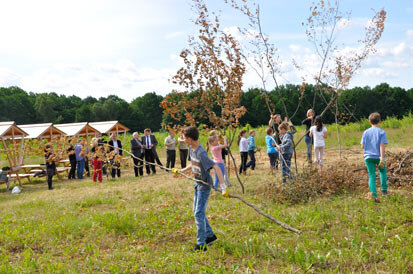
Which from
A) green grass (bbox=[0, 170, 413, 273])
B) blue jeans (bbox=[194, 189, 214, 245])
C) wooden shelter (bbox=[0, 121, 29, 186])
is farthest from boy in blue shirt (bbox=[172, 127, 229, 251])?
wooden shelter (bbox=[0, 121, 29, 186])

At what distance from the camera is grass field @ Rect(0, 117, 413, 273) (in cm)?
403

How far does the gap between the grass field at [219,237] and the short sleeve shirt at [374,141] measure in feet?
2.88

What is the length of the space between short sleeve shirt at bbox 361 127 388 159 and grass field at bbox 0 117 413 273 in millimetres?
877

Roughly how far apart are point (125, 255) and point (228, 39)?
5628 millimetres

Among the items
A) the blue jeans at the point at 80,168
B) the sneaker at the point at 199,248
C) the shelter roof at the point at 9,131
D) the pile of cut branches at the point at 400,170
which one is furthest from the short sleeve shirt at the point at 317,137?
the shelter roof at the point at 9,131

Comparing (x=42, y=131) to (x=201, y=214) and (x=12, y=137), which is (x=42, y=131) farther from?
(x=201, y=214)

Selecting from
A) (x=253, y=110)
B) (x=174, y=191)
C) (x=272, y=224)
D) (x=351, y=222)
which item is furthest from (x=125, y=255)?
(x=253, y=110)

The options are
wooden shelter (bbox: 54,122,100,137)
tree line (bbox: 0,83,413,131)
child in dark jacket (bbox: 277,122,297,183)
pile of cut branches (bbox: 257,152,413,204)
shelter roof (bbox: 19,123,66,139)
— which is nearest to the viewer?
pile of cut branches (bbox: 257,152,413,204)

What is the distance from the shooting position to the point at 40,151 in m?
10.0

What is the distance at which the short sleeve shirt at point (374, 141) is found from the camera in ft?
19.7

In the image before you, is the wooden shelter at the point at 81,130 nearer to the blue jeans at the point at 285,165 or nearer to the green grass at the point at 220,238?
the green grass at the point at 220,238

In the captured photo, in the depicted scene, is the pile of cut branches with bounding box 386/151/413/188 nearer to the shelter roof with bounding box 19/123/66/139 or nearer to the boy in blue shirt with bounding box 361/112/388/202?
the boy in blue shirt with bounding box 361/112/388/202

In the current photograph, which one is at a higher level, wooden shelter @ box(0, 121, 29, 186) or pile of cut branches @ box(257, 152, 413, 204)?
wooden shelter @ box(0, 121, 29, 186)

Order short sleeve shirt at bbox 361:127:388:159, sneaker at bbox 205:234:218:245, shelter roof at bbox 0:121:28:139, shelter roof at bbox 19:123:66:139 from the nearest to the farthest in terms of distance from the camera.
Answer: sneaker at bbox 205:234:218:245 < short sleeve shirt at bbox 361:127:388:159 < shelter roof at bbox 0:121:28:139 < shelter roof at bbox 19:123:66:139
